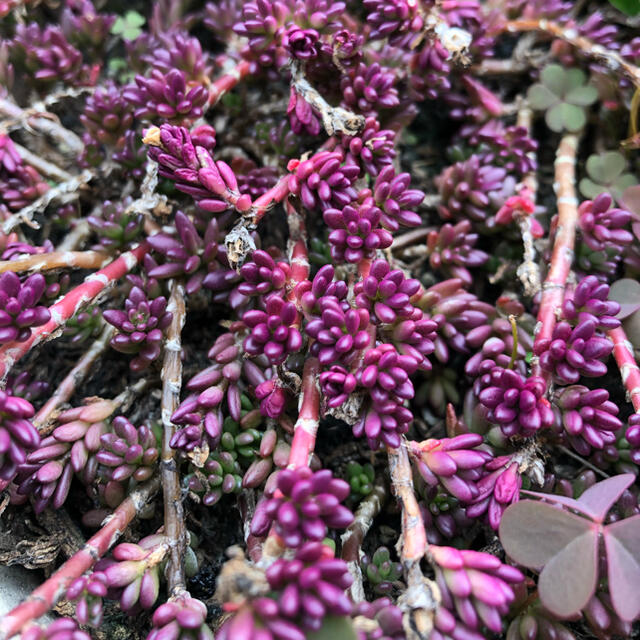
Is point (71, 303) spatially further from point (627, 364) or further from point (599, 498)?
point (627, 364)

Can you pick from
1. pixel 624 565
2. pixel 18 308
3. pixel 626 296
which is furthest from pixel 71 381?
pixel 626 296

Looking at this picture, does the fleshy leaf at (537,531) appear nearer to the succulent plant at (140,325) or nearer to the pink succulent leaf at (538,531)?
the pink succulent leaf at (538,531)

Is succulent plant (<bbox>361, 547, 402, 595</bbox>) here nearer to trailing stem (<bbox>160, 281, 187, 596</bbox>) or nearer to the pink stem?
the pink stem

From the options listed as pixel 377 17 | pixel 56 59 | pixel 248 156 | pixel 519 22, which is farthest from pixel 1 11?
pixel 519 22

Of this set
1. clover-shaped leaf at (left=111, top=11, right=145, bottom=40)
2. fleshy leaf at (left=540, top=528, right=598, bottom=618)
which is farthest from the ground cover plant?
clover-shaped leaf at (left=111, top=11, right=145, bottom=40)

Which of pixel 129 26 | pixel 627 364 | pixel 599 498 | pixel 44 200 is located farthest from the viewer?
pixel 129 26

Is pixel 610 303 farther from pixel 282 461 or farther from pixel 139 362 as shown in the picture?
pixel 139 362
